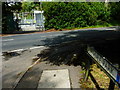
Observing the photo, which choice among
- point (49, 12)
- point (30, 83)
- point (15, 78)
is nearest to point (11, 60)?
point (15, 78)

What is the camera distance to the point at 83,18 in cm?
2275

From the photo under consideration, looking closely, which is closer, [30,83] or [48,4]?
[30,83]

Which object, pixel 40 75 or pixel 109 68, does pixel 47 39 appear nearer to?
pixel 40 75

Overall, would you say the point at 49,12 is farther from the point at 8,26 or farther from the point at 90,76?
the point at 90,76

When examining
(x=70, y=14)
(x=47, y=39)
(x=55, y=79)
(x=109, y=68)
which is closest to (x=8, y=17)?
(x=70, y=14)

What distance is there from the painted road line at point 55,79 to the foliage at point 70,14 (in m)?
16.2

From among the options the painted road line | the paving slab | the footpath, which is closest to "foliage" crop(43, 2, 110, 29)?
the footpath

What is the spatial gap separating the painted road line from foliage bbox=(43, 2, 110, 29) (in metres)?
16.2

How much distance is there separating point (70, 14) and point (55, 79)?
17674mm

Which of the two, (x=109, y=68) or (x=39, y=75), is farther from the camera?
(x=39, y=75)

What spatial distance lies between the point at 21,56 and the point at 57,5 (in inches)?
572

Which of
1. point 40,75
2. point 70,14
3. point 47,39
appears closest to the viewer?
point 40,75

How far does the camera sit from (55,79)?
18.2ft

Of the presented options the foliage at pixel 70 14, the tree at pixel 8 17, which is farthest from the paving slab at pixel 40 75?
the tree at pixel 8 17
